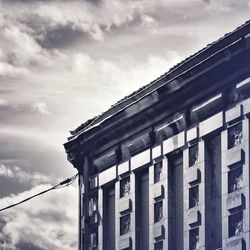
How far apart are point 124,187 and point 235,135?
44.0ft

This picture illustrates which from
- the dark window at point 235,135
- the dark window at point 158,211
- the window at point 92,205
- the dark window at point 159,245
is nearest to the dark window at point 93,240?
the window at point 92,205

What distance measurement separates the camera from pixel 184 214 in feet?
316

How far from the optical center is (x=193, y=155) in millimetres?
95938

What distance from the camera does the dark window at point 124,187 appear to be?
103 m

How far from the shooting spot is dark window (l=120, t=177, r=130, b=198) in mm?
103250

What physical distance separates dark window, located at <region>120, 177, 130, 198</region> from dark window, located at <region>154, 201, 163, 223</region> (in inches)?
156

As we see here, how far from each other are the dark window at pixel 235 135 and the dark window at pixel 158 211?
8.38m

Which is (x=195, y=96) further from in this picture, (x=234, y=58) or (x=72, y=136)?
(x=72, y=136)

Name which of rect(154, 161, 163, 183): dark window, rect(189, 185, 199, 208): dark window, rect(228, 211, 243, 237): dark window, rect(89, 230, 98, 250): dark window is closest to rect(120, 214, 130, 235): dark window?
rect(89, 230, 98, 250): dark window

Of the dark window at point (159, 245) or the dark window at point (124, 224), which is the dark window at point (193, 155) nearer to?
the dark window at point (159, 245)

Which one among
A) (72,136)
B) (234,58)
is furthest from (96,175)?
(234,58)

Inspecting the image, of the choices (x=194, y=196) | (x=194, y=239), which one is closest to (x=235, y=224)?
(x=194, y=239)

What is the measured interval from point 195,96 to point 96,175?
1339 cm

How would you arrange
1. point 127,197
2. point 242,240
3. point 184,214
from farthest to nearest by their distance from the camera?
point 127,197 < point 184,214 < point 242,240
